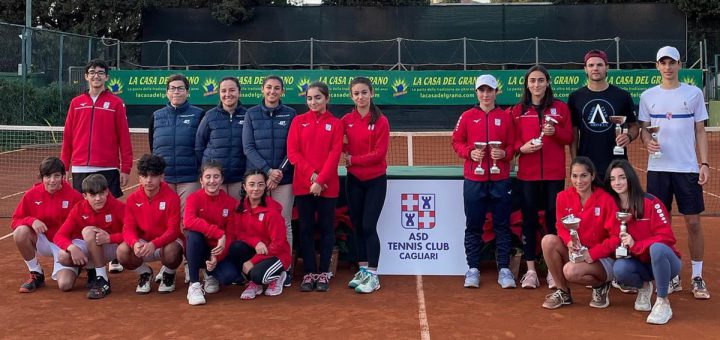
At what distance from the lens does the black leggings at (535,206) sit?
5684mm

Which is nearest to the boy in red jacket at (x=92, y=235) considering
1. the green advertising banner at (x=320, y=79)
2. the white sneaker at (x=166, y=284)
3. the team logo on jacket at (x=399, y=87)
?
the white sneaker at (x=166, y=284)

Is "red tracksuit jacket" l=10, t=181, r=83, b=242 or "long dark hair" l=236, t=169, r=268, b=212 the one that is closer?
"long dark hair" l=236, t=169, r=268, b=212

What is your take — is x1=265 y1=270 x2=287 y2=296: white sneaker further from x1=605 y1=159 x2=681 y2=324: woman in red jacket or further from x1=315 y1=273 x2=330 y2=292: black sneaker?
x1=605 y1=159 x2=681 y2=324: woman in red jacket

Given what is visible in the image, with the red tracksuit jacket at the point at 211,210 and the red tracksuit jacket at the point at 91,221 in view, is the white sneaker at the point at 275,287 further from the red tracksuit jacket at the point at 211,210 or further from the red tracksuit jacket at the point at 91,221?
the red tracksuit jacket at the point at 91,221

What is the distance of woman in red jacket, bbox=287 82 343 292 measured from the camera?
18.3 ft

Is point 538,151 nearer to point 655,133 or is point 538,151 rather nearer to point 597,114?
point 597,114

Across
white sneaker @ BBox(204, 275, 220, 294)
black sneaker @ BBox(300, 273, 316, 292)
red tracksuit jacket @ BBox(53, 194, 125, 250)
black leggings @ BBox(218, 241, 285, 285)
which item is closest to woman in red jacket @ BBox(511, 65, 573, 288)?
black sneaker @ BBox(300, 273, 316, 292)

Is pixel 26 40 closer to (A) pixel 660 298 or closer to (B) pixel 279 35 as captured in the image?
(B) pixel 279 35

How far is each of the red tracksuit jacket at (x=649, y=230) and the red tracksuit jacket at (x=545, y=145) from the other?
795mm

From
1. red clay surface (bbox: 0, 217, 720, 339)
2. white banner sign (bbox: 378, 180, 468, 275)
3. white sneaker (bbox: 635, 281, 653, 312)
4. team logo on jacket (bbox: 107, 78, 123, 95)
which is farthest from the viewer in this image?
team logo on jacket (bbox: 107, 78, 123, 95)

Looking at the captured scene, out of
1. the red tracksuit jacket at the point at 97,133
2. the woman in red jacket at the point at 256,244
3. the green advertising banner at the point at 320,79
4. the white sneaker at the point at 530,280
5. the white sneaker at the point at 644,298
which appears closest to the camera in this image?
the white sneaker at the point at 644,298

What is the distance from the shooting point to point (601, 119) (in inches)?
220

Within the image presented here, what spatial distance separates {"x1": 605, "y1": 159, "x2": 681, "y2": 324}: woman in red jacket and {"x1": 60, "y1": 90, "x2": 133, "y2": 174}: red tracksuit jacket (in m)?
3.94

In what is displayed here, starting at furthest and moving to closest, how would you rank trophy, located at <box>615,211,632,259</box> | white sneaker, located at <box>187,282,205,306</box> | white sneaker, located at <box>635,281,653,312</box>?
1. white sneaker, located at <box>187,282,205,306</box>
2. white sneaker, located at <box>635,281,653,312</box>
3. trophy, located at <box>615,211,632,259</box>
